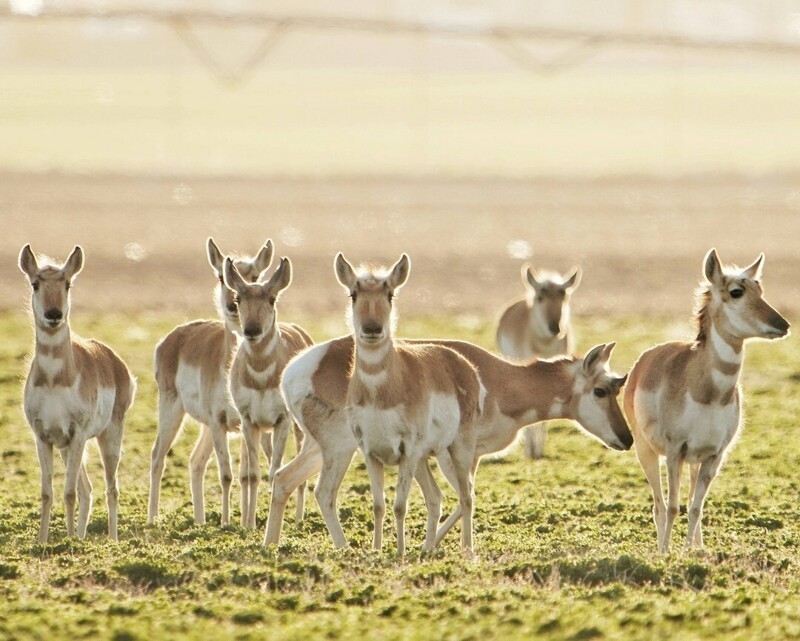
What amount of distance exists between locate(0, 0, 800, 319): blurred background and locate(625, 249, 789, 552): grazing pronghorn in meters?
16.1

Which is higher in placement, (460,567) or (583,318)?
(583,318)

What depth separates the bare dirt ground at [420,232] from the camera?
3048cm

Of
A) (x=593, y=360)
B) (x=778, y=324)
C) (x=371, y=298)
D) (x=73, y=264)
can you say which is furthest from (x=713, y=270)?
(x=73, y=264)

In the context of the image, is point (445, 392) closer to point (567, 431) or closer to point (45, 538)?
point (45, 538)

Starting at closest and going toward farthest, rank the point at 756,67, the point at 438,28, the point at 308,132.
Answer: the point at 438,28 → the point at 308,132 → the point at 756,67

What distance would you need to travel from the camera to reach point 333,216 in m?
48.5

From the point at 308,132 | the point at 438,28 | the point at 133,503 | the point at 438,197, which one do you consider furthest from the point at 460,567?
the point at 308,132

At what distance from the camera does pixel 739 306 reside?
1135cm

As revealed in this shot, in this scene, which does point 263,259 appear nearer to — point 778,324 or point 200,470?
point 200,470

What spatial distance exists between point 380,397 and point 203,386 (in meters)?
2.72

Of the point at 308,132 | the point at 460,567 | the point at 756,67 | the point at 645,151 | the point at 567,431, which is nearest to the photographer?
the point at 460,567

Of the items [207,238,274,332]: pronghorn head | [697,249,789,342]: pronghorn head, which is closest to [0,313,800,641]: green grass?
[697,249,789,342]: pronghorn head

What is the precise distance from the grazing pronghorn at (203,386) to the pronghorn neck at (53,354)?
156 cm

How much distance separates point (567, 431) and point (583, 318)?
9.13m
